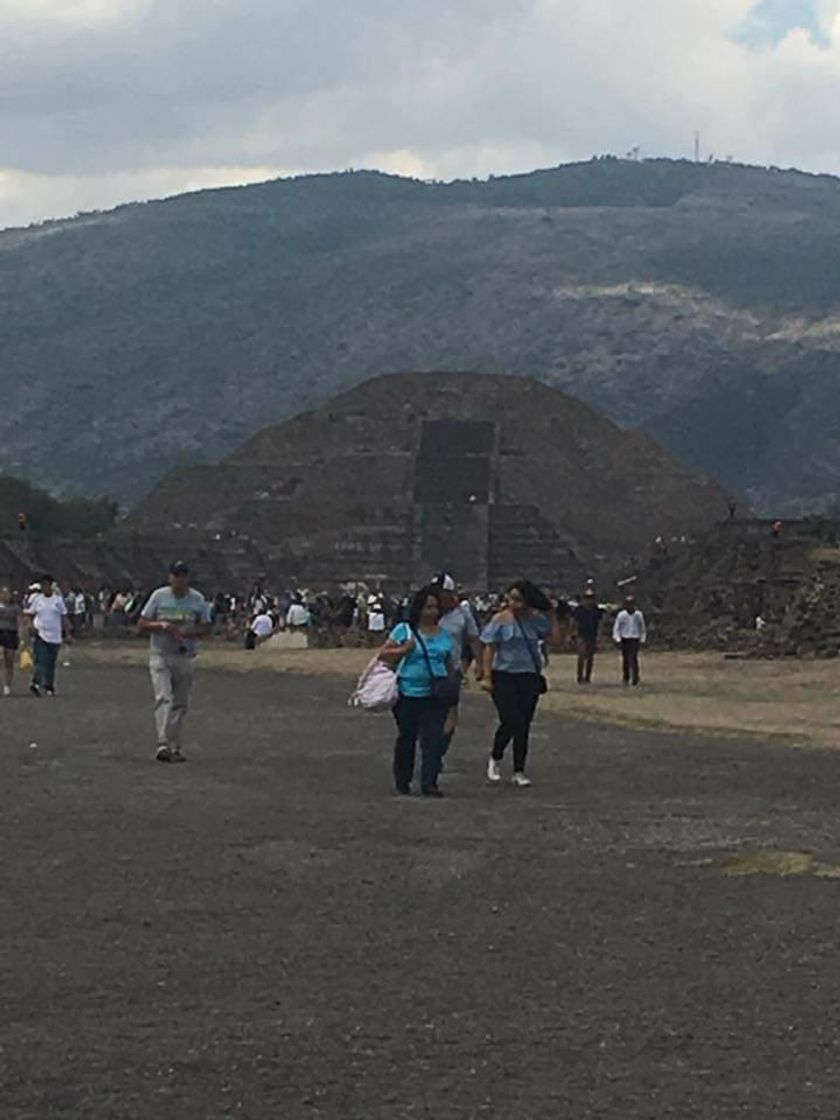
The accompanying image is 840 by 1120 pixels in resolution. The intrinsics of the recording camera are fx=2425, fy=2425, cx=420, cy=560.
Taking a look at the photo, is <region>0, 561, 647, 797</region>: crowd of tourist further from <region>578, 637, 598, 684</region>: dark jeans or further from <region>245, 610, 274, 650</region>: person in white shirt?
<region>245, 610, 274, 650</region>: person in white shirt

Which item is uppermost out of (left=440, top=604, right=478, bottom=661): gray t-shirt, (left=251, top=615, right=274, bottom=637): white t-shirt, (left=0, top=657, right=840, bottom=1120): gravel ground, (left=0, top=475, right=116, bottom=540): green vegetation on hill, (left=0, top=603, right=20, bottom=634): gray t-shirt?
(left=0, top=475, right=116, bottom=540): green vegetation on hill

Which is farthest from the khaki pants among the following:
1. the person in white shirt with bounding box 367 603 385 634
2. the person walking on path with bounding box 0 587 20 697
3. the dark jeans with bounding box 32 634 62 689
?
the person in white shirt with bounding box 367 603 385 634

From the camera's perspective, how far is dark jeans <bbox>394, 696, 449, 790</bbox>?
1795 centimetres

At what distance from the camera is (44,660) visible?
31625mm

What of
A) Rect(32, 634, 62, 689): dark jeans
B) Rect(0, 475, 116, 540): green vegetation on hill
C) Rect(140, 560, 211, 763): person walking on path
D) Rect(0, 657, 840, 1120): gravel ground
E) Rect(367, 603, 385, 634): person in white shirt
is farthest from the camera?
A: Rect(0, 475, 116, 540): green vegetation on hill

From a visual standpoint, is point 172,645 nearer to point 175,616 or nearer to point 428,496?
point 175,616

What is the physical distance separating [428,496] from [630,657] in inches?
2903

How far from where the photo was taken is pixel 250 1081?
26.5 feet

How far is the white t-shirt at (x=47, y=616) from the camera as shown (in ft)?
99.9

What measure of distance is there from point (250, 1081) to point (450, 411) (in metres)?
116

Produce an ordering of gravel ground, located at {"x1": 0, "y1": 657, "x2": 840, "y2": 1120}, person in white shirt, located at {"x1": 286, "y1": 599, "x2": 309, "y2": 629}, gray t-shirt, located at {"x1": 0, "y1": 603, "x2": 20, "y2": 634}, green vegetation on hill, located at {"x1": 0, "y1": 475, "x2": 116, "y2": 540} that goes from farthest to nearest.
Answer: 1. green vegetation on hill, located at {"x1": 0, "y1": 475, "x2": 116, "y2": 540}
2. person in white shirt, located at {"x1": 286, "y1": 599, "x2": 309, "y2": 629}
3. gray t-shirt, located at {"x1": 0, "y1": 603, "x2": 20, "y2": 634}
4. gravel ground, located at {"x1": 0, "y1": 657, "x2": 840, "y2": 1120}

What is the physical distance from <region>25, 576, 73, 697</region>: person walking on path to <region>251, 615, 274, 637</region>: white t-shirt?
87.1ft

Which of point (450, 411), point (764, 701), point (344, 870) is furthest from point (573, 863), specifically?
point (450, 411)

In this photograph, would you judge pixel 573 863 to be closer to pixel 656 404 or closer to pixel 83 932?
pixel 83 932
